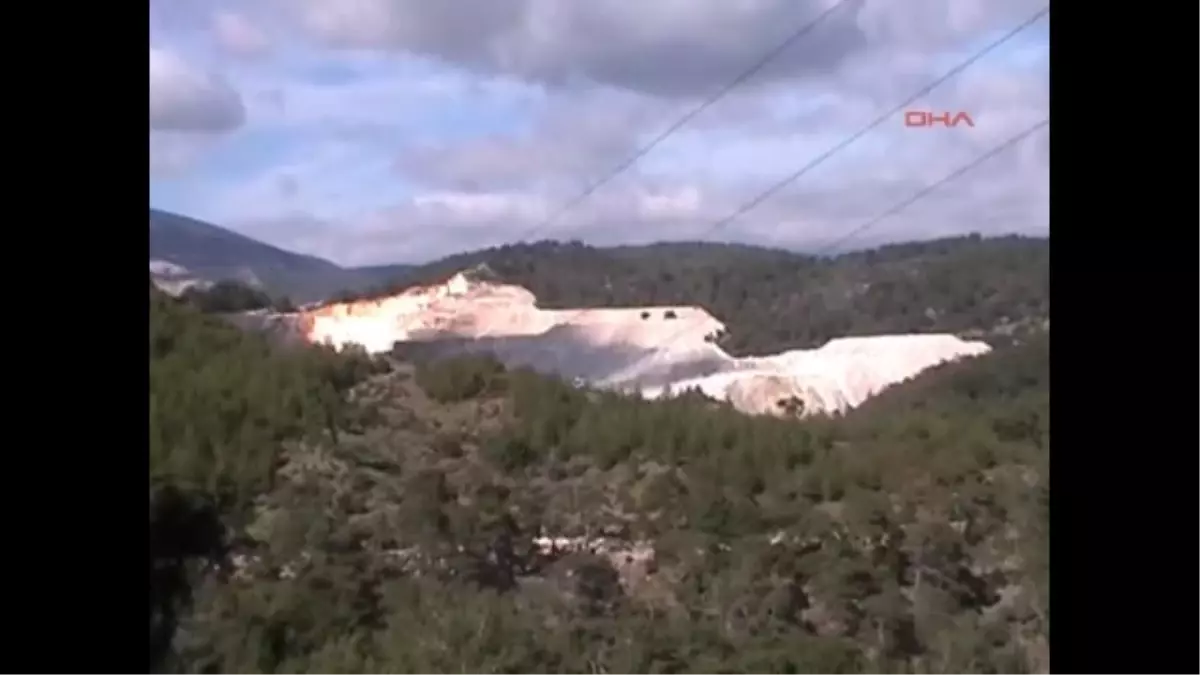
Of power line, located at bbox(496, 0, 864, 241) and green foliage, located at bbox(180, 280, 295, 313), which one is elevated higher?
power line, located at bbox(496, 0, 864, 241)

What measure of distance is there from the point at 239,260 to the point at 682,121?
592mm

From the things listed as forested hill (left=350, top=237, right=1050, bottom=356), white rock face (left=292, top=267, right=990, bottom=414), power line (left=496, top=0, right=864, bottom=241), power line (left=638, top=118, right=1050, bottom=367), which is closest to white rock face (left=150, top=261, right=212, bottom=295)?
white rock face (left=292, top=267, right=990, bottom=414)

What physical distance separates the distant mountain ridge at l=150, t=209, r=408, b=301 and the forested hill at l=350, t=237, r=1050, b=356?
0.09 m

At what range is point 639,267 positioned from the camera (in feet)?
5.49

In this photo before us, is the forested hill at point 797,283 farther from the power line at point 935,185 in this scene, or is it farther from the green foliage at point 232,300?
the green foliage at point 232,300

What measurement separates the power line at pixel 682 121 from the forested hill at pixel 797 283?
44 mm

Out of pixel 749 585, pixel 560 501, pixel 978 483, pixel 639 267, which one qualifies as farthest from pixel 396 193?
pixel 978 483

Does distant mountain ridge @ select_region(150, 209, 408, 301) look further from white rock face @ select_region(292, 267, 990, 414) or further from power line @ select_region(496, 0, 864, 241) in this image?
power line @ select_region(496, 0, 864, 241)

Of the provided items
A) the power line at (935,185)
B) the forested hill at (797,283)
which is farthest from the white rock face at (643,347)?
the power line at (935,185)

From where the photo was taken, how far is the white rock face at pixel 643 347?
167 cm

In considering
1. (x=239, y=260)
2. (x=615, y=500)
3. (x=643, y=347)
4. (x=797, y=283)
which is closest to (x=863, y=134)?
(x=797, y=283)

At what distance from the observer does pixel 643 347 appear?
1670mm

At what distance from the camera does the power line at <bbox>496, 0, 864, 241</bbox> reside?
1658 mm
